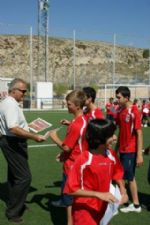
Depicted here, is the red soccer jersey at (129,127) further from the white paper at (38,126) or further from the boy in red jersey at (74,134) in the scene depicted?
the boy in red jersey at (74,134)

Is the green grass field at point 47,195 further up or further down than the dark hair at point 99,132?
further down

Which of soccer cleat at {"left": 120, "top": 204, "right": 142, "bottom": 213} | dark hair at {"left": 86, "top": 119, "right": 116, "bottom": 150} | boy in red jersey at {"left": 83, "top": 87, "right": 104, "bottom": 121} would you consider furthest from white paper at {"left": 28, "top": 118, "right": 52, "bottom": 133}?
dark hair at {"left": 86, "top": 119, "right": 116, "bottom": 150}

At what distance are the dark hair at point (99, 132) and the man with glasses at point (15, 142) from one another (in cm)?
254

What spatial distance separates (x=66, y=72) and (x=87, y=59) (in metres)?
14.4

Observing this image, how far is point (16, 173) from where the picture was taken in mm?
6383

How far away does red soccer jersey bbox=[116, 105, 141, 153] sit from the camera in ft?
22.3

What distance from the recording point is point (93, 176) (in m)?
3.65

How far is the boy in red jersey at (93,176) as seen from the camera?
354cm

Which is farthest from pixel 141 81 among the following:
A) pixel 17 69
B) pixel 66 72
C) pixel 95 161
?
pixel 95 161

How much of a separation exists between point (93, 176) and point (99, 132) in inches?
15.0

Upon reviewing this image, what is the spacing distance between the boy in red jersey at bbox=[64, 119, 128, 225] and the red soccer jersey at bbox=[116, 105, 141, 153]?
3.08 m

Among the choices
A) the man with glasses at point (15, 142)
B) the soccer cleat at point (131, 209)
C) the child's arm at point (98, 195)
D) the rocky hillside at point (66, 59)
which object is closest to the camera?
the child's arm at point (98, 195)

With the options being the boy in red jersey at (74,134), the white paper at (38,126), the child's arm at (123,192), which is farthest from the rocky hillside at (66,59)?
the child's arm at (123,192)

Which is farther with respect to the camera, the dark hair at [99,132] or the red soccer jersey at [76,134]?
the red soccer jersey at [76,134]
